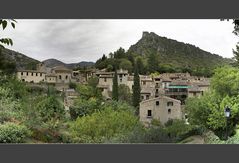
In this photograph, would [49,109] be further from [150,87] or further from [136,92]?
[150,87]

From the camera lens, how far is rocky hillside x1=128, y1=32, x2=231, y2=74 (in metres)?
6.92

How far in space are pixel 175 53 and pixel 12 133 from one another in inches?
131

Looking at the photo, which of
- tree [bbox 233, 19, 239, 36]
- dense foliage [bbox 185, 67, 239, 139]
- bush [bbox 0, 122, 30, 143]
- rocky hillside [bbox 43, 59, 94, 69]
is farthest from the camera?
rocky hillside [bbox 43, 59, 94, 69]

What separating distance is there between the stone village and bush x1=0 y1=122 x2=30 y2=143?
898 mm

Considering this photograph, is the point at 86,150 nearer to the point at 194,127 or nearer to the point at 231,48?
the point at 194,127

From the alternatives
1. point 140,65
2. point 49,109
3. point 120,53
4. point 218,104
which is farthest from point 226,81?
point 49,109

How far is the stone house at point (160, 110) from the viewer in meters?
6.90

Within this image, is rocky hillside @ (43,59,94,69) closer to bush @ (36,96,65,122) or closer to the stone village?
the stone village

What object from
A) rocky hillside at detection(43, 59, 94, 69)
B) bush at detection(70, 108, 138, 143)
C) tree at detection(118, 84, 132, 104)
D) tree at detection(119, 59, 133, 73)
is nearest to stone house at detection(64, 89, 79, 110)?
bush at detection(70, 108, 138, 143)

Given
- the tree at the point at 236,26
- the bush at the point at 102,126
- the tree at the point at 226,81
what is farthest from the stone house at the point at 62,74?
the tree at the point at 236,26

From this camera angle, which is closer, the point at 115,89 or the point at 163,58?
the point at 115,89

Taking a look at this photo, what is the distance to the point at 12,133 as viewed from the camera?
6.75 meters

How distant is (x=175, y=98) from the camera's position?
695 cm

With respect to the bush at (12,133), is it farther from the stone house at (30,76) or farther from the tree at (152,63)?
the tree at (152,63)
